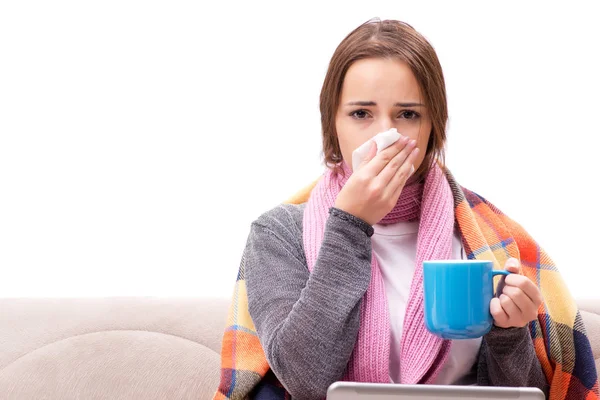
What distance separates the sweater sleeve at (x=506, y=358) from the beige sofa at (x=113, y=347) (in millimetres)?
503

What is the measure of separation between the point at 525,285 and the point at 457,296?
0.34 ft

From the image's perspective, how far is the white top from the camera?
4.39 ft

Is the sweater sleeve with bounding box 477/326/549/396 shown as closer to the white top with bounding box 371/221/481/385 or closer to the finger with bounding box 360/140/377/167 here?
the white top with bounding box 371/221/481/385

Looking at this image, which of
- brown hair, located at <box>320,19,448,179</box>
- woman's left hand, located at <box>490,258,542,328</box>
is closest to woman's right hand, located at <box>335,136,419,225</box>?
brown hair, located at <box>320,19,448,179</box>

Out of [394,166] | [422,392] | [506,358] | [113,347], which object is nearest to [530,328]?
[506,358]

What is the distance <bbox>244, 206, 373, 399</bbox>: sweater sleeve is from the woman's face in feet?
0.54

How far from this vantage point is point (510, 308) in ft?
3.68

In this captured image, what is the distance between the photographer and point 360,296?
1.26 metres

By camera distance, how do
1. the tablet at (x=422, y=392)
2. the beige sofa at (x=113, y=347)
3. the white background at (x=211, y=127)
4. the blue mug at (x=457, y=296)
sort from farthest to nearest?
the white background at (x=211, y=127) → the beige sofa at (x=113, y=347) → the blue mug at (x=457, y=296) → the tablet at (x=422, y=392)

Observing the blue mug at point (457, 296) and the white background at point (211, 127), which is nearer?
the blue mug at point (457, 296)

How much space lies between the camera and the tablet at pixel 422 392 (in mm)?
761

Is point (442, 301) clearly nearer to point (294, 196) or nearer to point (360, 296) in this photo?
point (360, 296)

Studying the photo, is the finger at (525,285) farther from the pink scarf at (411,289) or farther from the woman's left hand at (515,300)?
the pink scarf at (411,289)

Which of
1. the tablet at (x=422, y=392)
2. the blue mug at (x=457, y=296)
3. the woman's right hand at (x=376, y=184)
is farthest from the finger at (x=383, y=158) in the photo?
the tablet at (x=422, y=392)
